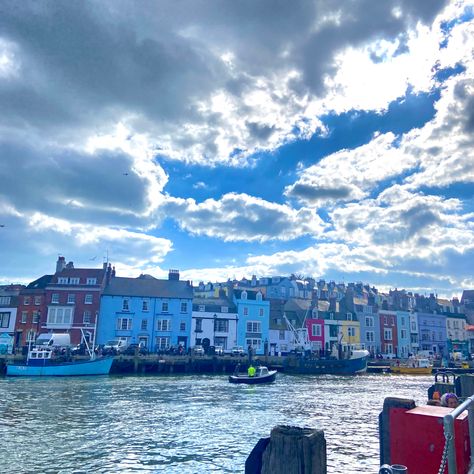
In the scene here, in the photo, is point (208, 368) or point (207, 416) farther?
point (208, 368)

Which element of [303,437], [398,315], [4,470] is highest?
[398,315]

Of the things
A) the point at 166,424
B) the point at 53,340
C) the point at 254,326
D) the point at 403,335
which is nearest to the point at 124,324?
the point at 53,340

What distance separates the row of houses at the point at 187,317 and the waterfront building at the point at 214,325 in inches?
6.3

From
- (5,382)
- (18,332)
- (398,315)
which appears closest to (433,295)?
(398,315)

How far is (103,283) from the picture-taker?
70.8 meters

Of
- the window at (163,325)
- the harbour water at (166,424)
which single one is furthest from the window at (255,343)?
the harbour water at (166,424)

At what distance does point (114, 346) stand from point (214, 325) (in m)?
18.4

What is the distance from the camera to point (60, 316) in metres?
67.8

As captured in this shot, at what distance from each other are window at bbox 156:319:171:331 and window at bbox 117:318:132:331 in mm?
4349

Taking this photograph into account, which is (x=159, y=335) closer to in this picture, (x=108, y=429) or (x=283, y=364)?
(x=283, y=364)

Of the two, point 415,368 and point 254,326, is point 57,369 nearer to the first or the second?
point 254,326

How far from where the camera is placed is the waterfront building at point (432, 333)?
9944cm

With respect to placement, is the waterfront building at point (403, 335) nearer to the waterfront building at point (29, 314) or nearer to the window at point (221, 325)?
the window at point (221, 325)

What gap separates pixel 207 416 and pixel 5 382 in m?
26.7
